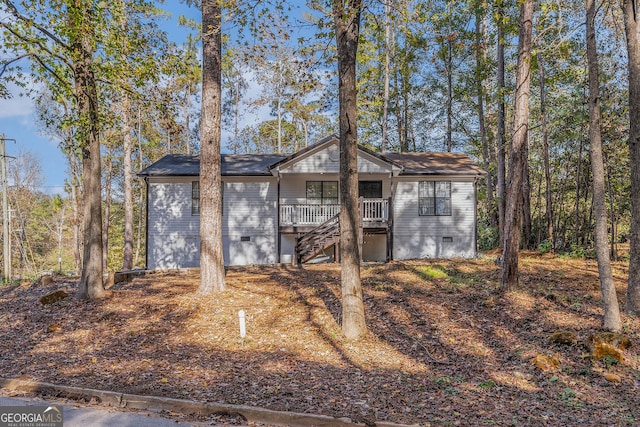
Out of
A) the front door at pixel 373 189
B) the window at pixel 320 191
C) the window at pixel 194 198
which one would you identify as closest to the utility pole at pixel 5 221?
the window at pixel 194 198

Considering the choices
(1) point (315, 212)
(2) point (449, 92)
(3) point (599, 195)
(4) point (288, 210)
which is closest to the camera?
(3) point (599, 195)

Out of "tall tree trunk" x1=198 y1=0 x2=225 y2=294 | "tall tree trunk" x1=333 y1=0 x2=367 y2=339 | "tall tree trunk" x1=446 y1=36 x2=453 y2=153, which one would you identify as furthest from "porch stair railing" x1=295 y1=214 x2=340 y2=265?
"tall tree trunk" x1=446 y1=36 x2=453 y2=153

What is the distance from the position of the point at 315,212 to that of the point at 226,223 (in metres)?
3.93

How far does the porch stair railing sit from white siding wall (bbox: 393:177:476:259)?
11.3 ft

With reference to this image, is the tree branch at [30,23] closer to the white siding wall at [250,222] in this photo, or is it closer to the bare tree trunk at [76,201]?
the white siding wall at [250,222]

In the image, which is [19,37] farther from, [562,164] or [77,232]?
[77,232]

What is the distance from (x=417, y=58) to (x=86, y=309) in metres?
23.4

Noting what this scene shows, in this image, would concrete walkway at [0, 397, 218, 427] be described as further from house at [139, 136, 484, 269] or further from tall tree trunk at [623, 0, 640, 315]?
house at [139, 136, 484, 269]

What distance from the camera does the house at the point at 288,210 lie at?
56.1ft

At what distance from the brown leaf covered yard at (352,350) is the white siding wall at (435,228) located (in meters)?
6.27

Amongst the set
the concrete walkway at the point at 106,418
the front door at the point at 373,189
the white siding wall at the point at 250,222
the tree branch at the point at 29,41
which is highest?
the tree branch at the point at 29,41

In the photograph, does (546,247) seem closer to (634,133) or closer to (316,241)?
(316,241)
